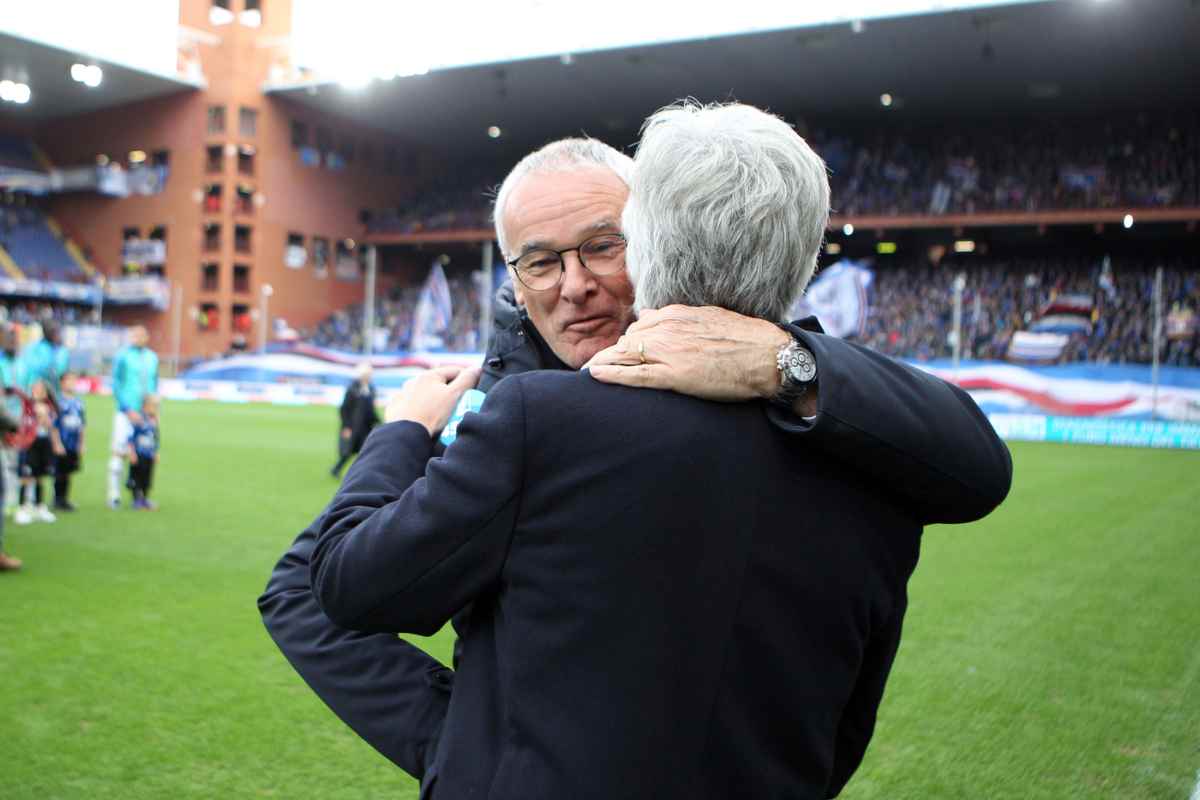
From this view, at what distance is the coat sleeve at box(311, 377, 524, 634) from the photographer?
1237mm

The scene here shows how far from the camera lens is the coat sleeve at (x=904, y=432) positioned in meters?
1.27

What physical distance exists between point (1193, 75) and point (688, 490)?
130 ft

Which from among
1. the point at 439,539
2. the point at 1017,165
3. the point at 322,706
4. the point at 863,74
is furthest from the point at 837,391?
the point at 1017,165

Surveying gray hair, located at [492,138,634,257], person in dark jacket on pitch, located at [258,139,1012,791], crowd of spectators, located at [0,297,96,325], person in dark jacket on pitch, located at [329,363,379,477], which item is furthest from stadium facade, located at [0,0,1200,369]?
person in dark jacket on pitch, located at [258,139,1012,791]

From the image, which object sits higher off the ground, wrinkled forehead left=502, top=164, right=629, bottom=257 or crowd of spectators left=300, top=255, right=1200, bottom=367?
crowd of spectators left=300, top=255, right=1200, bottom=367

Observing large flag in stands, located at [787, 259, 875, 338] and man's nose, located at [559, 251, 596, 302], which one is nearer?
man's nose, located at [559, 251, 596, 302]

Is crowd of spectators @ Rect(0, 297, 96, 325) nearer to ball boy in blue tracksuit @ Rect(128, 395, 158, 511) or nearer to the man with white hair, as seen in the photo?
ball boy in blue tracksuit @ Rect(128, 395, 158, 511)

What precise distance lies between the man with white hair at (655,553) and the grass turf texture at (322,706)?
2.75 meters

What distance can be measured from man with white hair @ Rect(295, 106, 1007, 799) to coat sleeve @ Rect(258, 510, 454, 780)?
0.15 metres

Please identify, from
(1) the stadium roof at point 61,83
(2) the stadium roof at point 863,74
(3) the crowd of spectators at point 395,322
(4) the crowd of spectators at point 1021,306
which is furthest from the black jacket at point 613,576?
(1) the stadium roof at point 61,83

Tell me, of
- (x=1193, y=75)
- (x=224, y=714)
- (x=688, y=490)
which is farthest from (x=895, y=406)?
(x=1193, y=75)

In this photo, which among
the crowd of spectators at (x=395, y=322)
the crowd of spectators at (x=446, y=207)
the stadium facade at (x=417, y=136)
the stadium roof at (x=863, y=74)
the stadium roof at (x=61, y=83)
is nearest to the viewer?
the stadium roof at (x=863, y=74)

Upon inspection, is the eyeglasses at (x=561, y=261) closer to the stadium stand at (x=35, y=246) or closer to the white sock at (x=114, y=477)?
the white sock at (x=114, y=477)

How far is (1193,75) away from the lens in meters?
33.4
